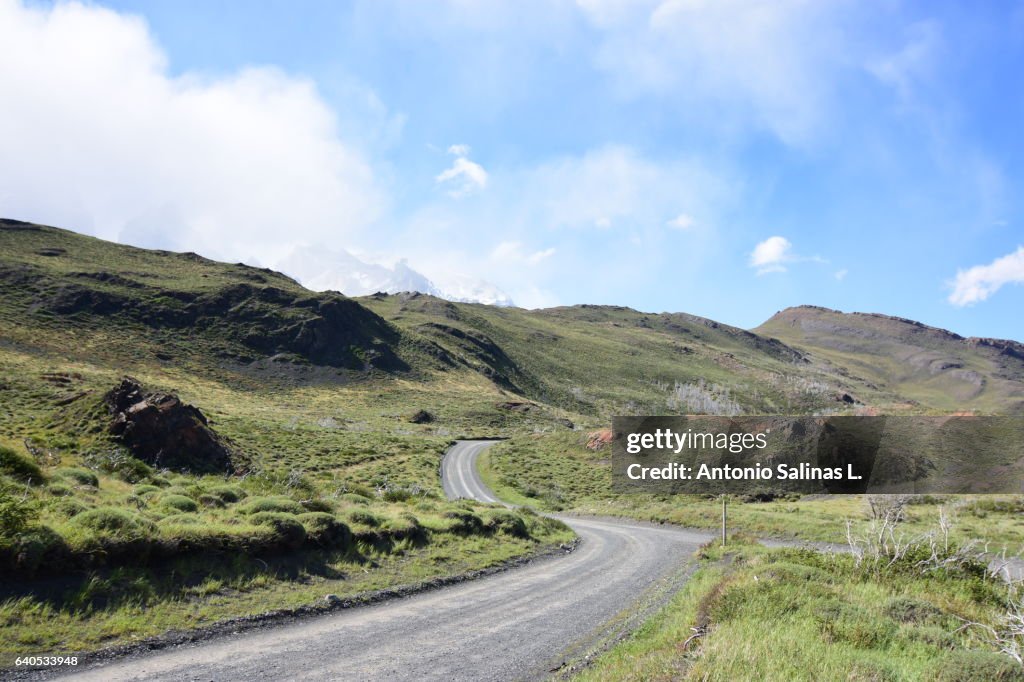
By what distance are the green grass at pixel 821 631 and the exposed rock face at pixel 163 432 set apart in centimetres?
2576

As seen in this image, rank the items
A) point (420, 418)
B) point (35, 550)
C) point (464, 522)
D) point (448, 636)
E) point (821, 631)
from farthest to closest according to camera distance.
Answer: point (420, 418) → point (464, 522) → point (448, 636) → point (35, 550) → point (821, 631)

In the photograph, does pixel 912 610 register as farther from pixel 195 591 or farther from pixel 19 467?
pixel 19 467

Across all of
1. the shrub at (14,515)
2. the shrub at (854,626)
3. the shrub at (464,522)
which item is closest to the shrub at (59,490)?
the shrub at (14,515)

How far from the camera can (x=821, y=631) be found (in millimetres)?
7242

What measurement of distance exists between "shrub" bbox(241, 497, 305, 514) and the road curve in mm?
4545

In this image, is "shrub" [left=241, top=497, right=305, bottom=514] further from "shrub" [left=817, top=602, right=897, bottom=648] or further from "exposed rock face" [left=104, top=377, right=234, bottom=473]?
"exposed rock face" [left=104, top=377, right=234, bottom=473]

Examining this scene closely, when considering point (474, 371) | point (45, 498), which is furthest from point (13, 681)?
point (474, 371)

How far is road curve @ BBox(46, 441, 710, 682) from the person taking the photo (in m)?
7.93

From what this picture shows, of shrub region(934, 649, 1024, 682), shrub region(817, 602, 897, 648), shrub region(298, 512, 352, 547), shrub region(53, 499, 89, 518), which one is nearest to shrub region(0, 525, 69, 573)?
shrub region(53, 499, 89, 518)

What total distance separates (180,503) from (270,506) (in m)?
2.43

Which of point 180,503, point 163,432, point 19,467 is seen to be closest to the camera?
point 19,467

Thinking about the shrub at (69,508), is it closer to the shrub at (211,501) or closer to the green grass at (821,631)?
the shrub at (211,501)

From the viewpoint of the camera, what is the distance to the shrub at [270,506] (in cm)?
1410

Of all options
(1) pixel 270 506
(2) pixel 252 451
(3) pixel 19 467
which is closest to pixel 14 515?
(1) pixel 270 506
